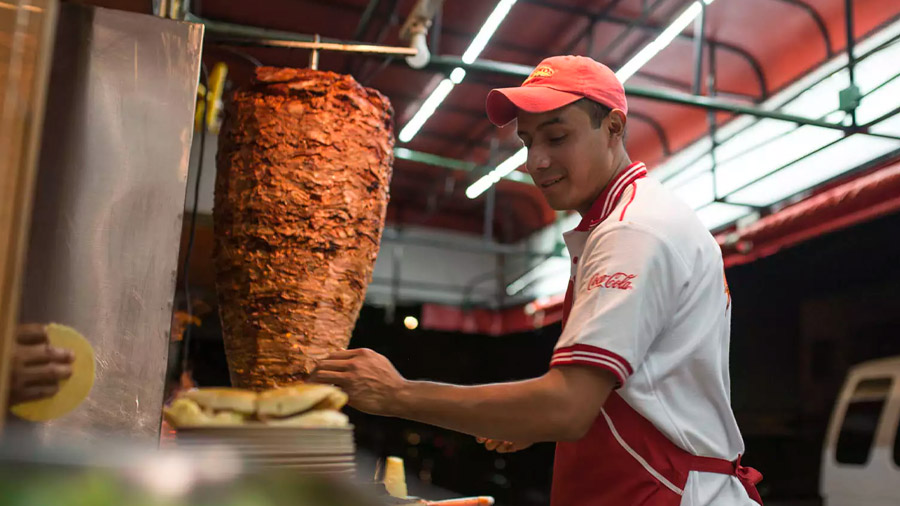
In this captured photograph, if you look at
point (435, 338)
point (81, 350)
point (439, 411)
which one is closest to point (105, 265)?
point (81, 350)

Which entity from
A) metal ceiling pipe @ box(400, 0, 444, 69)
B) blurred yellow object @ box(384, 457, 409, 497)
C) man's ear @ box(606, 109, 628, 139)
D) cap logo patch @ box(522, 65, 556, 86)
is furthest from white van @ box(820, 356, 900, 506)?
cap logo patch @ box(522, 65, 556, 86)

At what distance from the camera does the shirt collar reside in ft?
5.17

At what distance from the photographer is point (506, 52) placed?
6.88 m

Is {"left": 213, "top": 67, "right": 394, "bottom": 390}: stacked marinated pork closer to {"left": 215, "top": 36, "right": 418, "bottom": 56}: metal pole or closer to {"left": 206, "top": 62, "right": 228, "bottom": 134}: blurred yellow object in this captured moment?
{"left": 215, "top": 36, "right": 418, "bottom": 56}: metal pole

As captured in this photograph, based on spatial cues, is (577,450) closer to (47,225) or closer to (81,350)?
(81,350)

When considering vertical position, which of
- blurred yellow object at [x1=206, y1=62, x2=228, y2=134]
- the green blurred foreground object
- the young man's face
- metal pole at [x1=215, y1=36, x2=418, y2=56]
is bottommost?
the green blurred foreground object

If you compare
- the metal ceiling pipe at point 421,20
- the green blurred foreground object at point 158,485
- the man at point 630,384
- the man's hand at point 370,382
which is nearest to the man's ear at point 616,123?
the man at point 630,384

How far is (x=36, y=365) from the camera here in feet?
3.27

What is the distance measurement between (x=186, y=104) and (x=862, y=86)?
5.02 meters

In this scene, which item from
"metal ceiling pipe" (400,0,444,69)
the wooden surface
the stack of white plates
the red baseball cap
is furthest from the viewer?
"metal ceiling pipe" (400,0,444,69)

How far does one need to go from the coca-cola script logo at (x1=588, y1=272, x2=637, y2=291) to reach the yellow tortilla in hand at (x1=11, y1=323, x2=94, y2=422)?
0.87m

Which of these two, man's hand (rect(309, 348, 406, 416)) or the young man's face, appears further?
the young man's face

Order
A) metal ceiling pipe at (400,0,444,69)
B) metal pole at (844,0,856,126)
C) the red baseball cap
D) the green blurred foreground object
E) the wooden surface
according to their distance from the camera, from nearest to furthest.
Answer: the green blurred foreground object < the wooden surface < the red baseball cap < metal ceiling pipe at (400,0,444,69) < metal pole at (844,0,856,126)

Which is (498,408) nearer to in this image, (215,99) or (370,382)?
(370,382)
